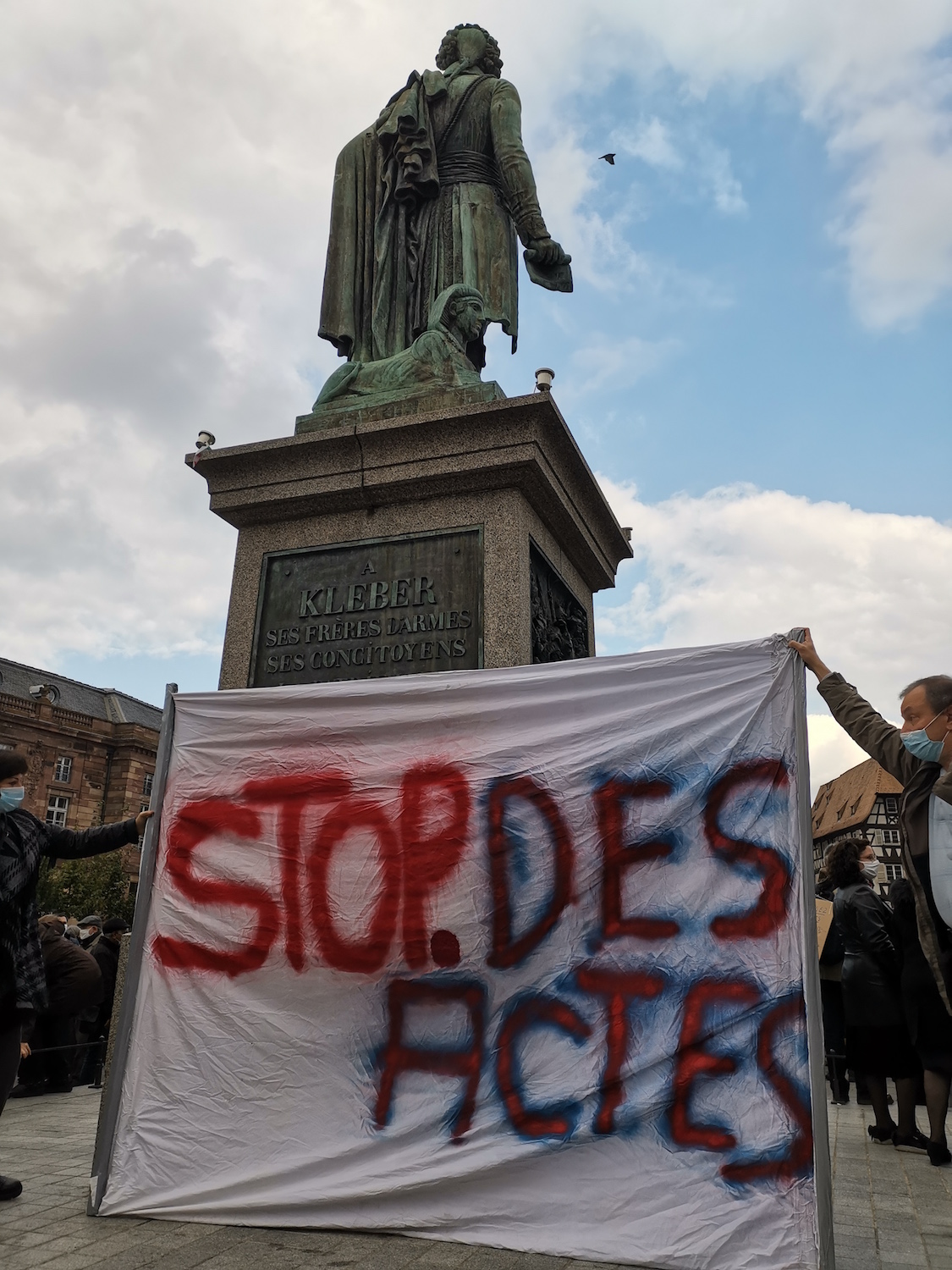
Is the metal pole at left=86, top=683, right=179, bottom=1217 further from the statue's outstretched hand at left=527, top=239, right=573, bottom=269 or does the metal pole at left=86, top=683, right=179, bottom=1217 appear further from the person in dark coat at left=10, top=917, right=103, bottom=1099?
the statue's outstretched hand at left=527, top=239, right=573, bottom=269

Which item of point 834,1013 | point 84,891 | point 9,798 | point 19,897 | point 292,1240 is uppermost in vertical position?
point 84,891

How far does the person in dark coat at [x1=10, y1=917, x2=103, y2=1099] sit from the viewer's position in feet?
22.3

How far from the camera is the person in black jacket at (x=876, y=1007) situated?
537cm

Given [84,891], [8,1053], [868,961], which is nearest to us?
[8,1053]

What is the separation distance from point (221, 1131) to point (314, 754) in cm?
142

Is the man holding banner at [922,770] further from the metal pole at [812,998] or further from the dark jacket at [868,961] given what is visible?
the dark jacket at [868,961]

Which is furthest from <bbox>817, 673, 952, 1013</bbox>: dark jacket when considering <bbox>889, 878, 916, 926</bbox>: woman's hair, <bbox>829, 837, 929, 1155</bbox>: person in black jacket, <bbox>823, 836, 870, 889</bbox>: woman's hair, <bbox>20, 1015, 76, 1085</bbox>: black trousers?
<bbox>20, 1015, 76, 1085</bbox>: black trousers

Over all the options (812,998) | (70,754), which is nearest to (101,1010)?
(812,998)

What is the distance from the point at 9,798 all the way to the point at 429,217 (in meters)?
5.30

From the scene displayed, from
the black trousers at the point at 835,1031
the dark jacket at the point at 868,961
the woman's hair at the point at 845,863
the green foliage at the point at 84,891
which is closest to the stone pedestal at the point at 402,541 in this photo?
the woman's hair at the point at 845,863

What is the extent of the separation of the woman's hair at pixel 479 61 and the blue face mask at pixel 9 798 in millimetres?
6617

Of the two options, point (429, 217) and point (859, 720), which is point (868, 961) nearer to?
point (859, 720)

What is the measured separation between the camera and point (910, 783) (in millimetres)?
3324

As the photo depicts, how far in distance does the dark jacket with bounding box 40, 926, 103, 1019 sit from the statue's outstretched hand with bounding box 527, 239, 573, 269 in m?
6.27
